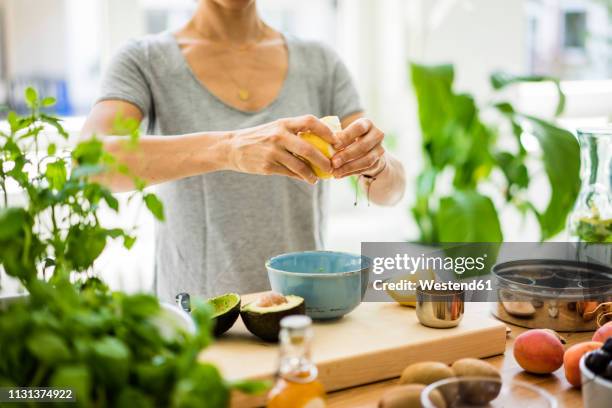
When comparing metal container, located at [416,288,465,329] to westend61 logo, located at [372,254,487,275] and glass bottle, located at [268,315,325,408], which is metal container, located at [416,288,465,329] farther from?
glass bottle, located at [268,315,325,408]

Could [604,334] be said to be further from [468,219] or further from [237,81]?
[468,219]

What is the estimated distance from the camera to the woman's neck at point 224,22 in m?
1.73

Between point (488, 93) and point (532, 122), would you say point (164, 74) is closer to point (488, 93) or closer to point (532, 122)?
point (532, 122)

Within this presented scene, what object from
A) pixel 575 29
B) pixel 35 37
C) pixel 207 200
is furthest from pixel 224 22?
pixel 575 29

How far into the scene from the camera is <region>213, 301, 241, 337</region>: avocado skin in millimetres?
1039

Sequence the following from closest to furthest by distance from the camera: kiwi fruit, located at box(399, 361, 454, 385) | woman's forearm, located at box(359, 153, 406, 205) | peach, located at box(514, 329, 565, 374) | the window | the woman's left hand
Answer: kiwi fruit, located at box(399, 361, 454, 385), peach, located at box(514, 329, 565, 374), the woman's left hand, woman's forearm, located at box(359, 153, 406, 205), the window

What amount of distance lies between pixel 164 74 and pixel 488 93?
5.60 feet

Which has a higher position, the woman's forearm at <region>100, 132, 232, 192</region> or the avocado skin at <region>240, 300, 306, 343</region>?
the woman's forearm at <region>100, 132, 232, 192</region>

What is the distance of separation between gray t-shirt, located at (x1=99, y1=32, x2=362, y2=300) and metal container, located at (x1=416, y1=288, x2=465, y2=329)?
665 mm

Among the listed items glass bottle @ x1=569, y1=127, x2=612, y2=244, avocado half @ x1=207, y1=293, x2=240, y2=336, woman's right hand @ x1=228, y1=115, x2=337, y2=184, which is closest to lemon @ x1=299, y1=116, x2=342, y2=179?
woman's right hand @ x1=228, y1=115, x2=337, y2=184

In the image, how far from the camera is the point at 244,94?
5.70 ft

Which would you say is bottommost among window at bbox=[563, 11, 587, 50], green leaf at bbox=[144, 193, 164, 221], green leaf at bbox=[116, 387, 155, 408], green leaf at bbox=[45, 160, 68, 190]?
green leaf at bbox=[116, 387, 155, 408]

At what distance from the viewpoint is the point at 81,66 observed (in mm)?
2859

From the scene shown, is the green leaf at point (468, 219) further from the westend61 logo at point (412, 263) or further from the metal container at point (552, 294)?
the metal container at point (552, 294)
